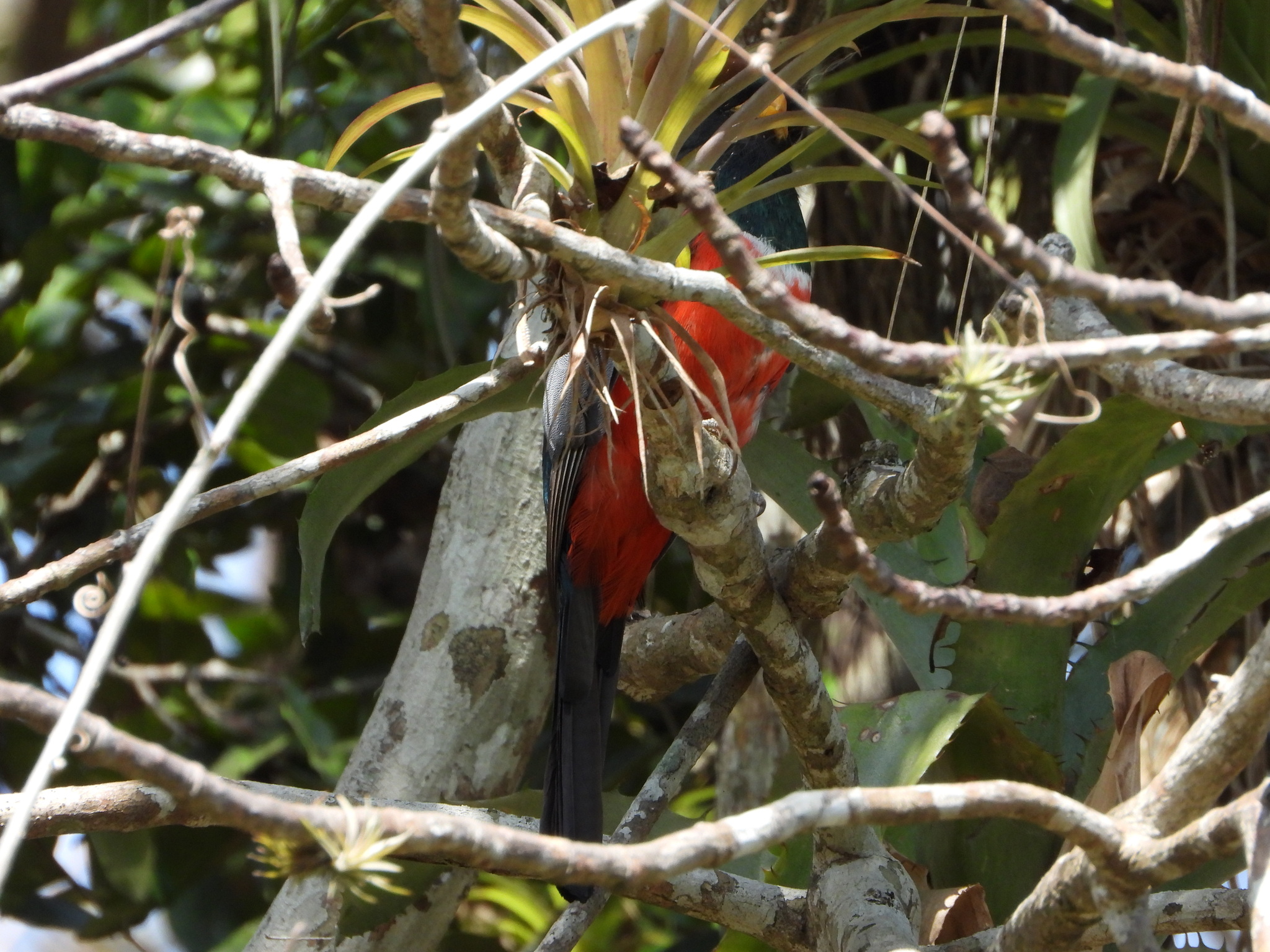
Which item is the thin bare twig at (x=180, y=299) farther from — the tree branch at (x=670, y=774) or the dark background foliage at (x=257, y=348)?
the dark background foliage at (x=257, y=348)

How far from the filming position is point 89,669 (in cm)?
67

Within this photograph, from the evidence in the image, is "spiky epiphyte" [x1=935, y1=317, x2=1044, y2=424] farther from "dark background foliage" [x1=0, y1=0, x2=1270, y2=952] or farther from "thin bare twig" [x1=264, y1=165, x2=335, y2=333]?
"dark background foliage" [x1=0, y1=0, x2=1270, y2=952]

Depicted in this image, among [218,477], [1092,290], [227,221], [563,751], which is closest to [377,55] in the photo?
[227,221]

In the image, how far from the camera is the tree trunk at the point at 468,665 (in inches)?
86.2

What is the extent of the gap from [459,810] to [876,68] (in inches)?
64.5

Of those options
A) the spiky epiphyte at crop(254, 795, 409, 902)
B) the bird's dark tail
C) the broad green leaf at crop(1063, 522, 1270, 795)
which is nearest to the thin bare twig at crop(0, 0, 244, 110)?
the spiky epiphyte at crop(254, 795, 409, 902)

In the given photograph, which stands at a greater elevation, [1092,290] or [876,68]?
[876,68]

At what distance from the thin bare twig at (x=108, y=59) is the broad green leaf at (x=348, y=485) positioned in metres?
0.75

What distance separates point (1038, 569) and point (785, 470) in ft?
1.44

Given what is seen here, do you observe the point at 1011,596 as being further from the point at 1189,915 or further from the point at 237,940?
the point at 237,940

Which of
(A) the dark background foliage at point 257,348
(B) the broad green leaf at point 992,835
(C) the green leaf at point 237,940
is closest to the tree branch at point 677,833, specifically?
(B) the broad green leaf at point 992,835

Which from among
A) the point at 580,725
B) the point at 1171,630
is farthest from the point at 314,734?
the point at 1171,630

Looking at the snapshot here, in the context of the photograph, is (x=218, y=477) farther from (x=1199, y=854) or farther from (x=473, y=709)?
(x=1199, y=854)

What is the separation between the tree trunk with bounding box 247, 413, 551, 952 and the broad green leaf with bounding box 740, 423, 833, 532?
0.49 metres
